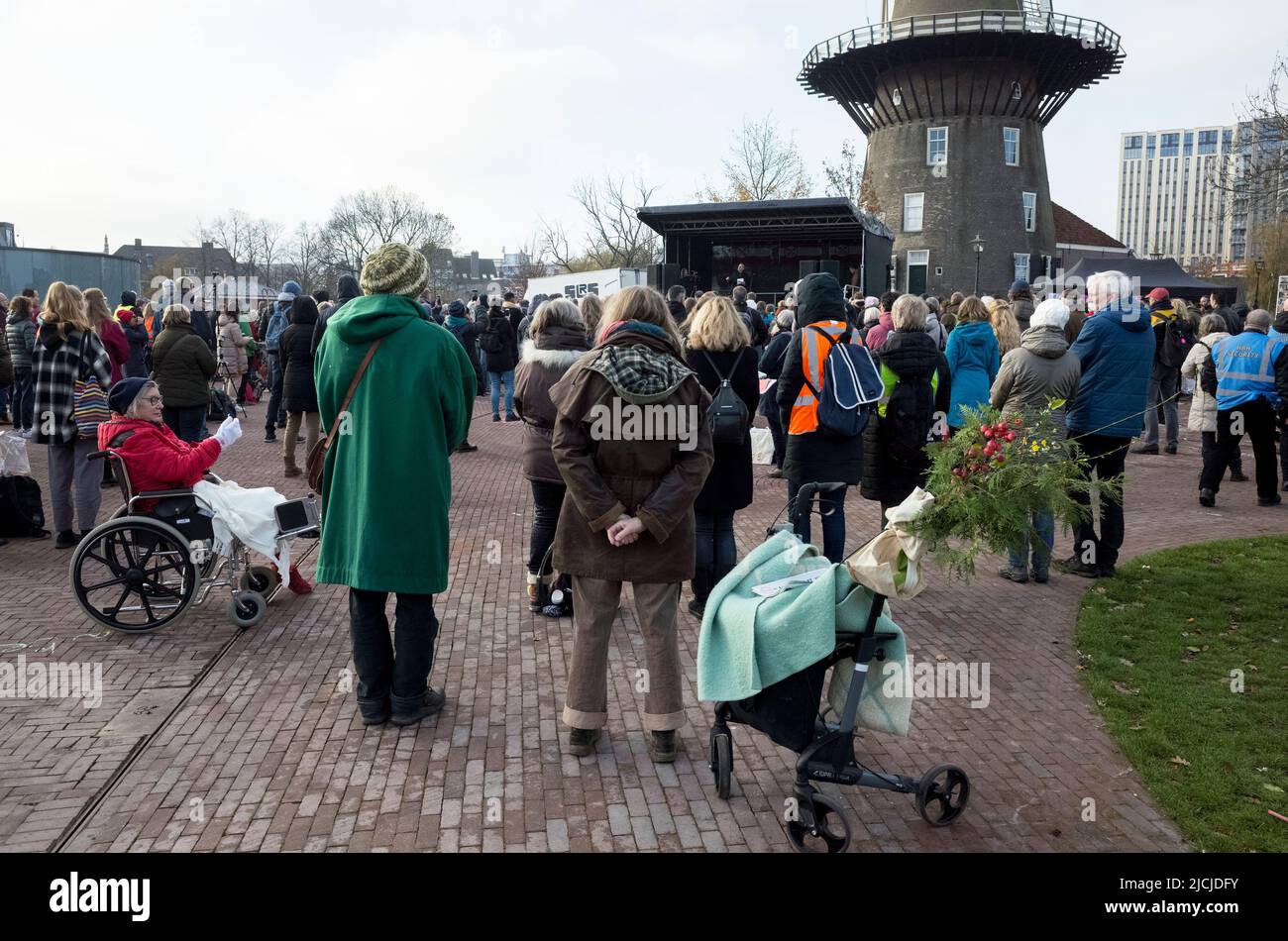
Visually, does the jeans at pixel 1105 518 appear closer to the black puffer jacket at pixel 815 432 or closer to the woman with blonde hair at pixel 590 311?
the black puffer jacket at pixel 815 432

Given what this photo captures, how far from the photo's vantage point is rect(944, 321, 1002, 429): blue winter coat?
8.41 meters

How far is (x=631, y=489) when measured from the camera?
4191mm

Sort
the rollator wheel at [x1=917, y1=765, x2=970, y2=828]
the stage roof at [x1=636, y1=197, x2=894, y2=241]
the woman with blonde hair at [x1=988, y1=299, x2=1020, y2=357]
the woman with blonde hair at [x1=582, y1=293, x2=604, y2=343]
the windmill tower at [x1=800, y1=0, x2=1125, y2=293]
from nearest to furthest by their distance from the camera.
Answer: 1. the rollator wheel at [x1=917, y1=765, x2=970, y2=828]
2. the woman with blonde hair at [x1=582, y1=293, x2=604, y2=343]
3. the woman with blonde hair at [x1=988, y1=299, x2=1020, y2=357]
4. the stage roof at [x1=636, y1=197, x2=894, y2=241]
5. the windmill tower at [x1=800, y1=0, x2=1125, y2=293]

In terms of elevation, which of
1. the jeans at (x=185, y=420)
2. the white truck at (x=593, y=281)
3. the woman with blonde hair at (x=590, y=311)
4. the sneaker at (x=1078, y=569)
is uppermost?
the white truck at (x=593, y=281)

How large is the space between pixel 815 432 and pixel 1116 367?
2535mm

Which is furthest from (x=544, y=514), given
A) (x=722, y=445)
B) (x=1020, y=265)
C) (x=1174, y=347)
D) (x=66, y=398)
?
(x=1020, y=265)

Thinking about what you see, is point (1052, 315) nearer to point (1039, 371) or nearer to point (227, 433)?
point (1039, 371)

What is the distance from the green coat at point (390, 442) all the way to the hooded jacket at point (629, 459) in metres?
0.62

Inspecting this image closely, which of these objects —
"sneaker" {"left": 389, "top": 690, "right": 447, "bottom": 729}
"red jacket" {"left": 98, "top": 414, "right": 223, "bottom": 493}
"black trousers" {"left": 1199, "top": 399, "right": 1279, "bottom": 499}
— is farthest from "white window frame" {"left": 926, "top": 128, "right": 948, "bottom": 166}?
"sneaker" {"left": 389, "top": 690, "right": 447, "bottom": 729}

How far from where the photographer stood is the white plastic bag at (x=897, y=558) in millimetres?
3350

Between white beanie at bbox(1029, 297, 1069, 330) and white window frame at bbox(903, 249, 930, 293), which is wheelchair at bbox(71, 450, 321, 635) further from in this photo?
white window frame at bbox(903, 249, 930, 293)

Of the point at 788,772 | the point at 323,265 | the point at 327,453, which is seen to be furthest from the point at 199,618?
the point at 323,265

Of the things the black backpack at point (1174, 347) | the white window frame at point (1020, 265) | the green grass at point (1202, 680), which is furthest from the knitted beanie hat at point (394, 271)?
the white window frame at point (1020, 265)
